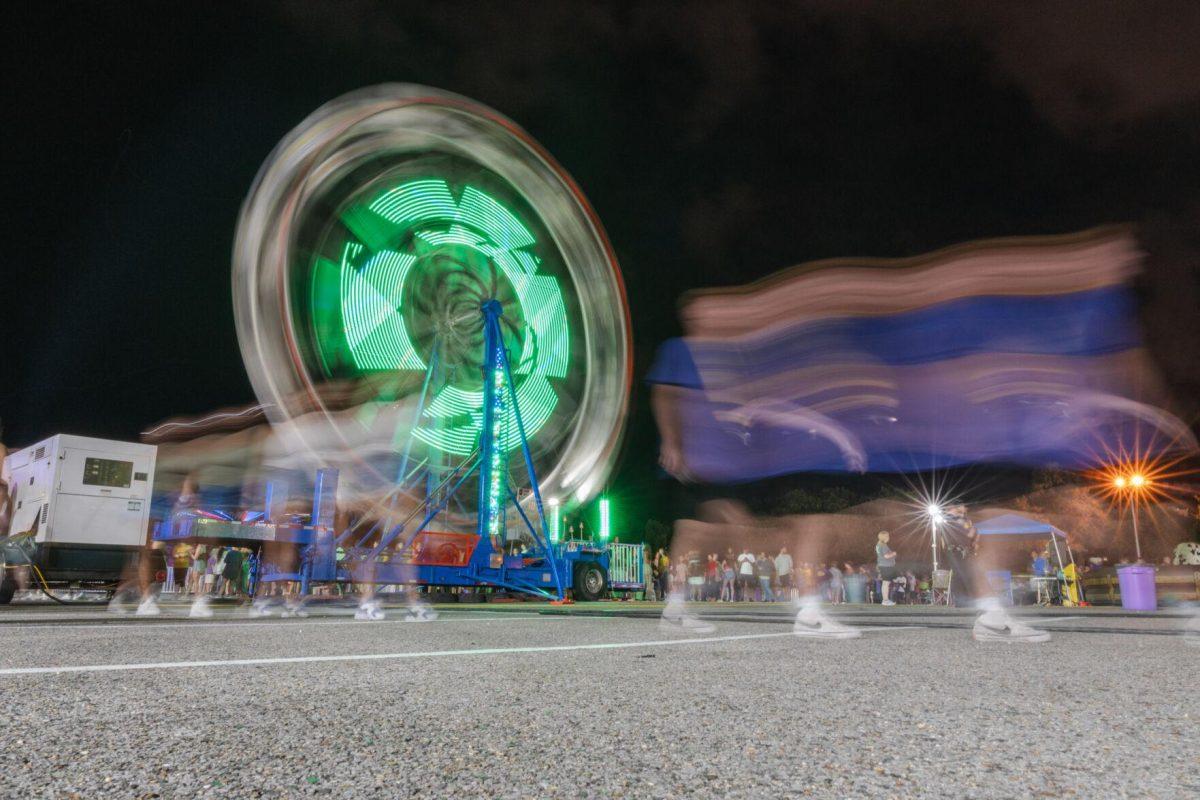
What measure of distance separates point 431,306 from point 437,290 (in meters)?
0.40

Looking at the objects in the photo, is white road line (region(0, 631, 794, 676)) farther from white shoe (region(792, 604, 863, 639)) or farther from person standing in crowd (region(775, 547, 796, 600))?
person standing in crowd (region(775, 547, 796, 600))

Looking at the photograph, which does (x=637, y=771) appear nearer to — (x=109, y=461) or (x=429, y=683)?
(x=429, y=683)

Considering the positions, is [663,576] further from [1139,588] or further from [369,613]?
[369,613]

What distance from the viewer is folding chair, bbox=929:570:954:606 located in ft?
49.7

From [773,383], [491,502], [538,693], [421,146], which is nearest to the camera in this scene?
[538,693]

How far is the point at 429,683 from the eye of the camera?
101 inches

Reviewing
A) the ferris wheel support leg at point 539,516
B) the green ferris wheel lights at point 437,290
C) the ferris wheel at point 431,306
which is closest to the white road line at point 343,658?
the ferris wheel support leg at point 539,516

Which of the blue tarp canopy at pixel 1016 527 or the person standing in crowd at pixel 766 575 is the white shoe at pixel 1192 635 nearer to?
the blue tarp canopy at pixel 1016 527

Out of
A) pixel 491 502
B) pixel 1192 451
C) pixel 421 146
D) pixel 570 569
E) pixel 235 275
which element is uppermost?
pixel 421 146

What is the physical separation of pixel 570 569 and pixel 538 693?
44.9 ft

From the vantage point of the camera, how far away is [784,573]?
16.9 m

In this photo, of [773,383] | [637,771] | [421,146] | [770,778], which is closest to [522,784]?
[637,771]

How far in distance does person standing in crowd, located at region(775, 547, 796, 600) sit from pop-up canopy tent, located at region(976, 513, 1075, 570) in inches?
158

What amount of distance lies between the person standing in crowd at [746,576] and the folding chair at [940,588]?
149 inches
